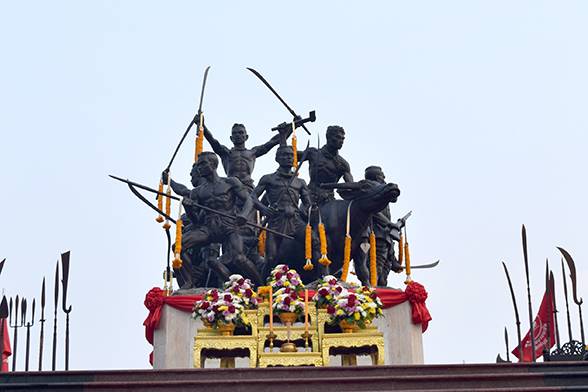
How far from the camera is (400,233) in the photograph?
81.5ft

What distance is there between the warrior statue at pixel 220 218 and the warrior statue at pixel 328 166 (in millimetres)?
1370

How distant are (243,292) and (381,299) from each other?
10.1 feet

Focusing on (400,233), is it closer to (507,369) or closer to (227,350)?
(227,350)

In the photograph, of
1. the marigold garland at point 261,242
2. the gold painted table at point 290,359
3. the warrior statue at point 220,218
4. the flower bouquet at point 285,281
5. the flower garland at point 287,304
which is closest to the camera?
the gold painted table at point 290,359

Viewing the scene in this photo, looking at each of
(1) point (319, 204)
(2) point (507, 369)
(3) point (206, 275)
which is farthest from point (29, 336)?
(2) point (507, 369)

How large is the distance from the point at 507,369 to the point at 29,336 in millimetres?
8666

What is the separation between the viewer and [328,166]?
24.3 meters

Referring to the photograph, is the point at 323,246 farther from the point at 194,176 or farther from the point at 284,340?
the point at 194,176

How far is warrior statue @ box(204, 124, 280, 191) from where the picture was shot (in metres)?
26.1

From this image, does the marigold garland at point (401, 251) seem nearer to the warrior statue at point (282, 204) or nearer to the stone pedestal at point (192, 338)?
the warrior statue at point (282, 204)

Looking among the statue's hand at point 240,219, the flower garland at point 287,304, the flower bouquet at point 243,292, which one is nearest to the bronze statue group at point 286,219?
the statue's hand at point 240,219

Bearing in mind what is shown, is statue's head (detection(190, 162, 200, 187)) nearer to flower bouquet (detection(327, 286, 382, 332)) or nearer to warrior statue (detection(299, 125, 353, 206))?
warrior statue (detection(299, 125, 353, 206))

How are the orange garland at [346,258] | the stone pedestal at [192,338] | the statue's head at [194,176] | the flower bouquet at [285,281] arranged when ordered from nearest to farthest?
the flower bouquet at [285,281] → the stone pedestal at [192,338] → the orange garland at [346,258] → the statue's head at [194,176]

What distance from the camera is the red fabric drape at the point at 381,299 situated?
22.7 meters
